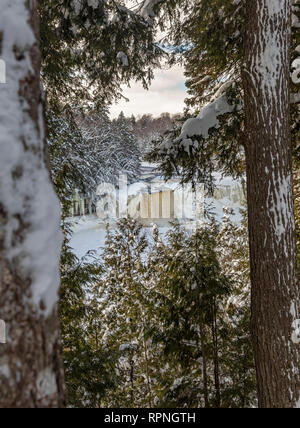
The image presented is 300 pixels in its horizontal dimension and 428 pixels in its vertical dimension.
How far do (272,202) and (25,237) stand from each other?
7.65 feet

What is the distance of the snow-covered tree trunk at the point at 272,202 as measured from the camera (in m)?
2.72

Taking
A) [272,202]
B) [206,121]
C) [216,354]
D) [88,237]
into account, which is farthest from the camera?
[88,237]

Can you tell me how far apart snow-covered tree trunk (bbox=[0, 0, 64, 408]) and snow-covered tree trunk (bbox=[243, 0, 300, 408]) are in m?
2.17

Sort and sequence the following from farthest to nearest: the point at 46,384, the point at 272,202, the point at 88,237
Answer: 1. the point at 88,237
2. the point at 272,202
3. the point at 46,384

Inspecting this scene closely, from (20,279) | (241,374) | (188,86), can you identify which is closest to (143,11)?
(188,86)

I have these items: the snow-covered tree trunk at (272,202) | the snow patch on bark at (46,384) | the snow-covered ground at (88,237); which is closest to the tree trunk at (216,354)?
the snow-covered tree trunk at (272,202)

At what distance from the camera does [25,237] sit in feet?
3.86

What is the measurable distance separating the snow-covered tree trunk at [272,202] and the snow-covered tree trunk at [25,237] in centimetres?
217

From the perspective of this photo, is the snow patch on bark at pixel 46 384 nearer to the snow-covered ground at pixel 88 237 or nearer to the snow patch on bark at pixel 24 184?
the snow patch on bark at pixel 24 184

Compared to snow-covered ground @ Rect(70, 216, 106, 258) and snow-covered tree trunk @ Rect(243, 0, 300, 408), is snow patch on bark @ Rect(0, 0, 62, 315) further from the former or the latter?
snow-covered ground @ Rect(70, 216, 106, 258)

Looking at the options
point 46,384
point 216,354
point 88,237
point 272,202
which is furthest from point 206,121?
point 88,237

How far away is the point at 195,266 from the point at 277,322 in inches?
70.6

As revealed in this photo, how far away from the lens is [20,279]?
115 centimetres

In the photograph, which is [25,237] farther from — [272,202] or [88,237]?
[88,237]
